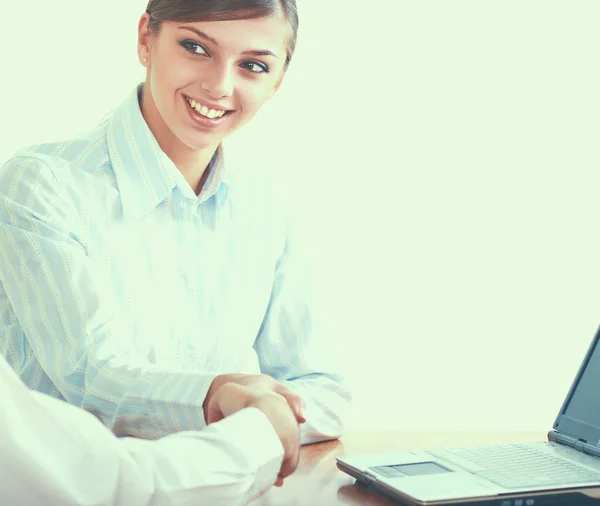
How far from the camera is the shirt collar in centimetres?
159

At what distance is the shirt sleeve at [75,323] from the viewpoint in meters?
1.27

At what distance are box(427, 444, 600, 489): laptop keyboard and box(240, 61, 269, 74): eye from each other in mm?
781

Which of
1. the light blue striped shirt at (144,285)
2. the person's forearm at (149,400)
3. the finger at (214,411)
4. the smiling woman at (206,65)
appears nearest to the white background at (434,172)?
the light blue striped shirt at (144,285)

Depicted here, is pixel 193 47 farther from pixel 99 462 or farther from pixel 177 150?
pixel 99 462

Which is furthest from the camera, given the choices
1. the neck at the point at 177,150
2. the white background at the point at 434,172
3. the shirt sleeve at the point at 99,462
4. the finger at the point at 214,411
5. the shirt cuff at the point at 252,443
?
the white background at the point at 434,172

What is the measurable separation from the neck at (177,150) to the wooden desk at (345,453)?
0.59m

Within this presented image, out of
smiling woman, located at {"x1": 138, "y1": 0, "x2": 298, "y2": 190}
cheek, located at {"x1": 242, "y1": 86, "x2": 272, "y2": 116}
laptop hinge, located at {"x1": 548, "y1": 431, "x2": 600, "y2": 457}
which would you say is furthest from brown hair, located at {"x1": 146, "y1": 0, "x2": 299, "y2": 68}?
laptop hinge, located at {"x1": 548, "y1": 431, "x2": 600, "y2": 457}

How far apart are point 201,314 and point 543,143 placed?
5.50ft

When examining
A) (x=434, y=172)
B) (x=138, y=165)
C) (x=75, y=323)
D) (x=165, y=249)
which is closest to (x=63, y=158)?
(x=138, y=165)

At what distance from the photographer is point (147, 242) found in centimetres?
159

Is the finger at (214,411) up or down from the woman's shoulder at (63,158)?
down

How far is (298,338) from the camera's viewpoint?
5.66ft

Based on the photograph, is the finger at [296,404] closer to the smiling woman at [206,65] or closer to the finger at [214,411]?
the finger at [214,411]

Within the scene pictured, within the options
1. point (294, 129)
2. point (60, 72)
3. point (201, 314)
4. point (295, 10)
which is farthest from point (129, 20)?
point (201, 314)
